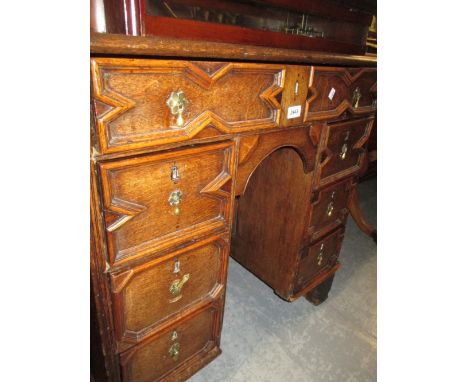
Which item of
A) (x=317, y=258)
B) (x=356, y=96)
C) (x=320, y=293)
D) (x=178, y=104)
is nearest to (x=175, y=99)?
(x=178, y=104)

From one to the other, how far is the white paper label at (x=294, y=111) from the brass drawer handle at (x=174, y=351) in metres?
0.88

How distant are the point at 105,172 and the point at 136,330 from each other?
525 millimetres

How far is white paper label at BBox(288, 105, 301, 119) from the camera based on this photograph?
982 mm

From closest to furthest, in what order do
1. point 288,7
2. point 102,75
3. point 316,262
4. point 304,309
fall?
1. point 102,75
2. point 288,7
3. point 316,262
4. point 304,309

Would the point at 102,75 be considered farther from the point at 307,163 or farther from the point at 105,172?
the point at 307,163

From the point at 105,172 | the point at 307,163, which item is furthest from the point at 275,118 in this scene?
the point at 105,172

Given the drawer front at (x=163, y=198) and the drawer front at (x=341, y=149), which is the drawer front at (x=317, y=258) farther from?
the drawer front at (x=163, y=198)

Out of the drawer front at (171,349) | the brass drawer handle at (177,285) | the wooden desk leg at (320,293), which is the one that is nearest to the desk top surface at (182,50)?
the brass drawer handle at (177,285)

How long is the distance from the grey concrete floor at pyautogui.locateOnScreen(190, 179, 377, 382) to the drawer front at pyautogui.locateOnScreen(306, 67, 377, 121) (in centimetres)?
109

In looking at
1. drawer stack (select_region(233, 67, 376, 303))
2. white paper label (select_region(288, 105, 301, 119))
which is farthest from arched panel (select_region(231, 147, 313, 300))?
white paper label (select_region(288, 105, 301, 119))

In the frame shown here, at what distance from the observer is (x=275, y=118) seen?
3.12 ft

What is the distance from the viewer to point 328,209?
56.2 inches

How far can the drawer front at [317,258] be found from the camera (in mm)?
1469

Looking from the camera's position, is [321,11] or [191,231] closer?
[191,231]
